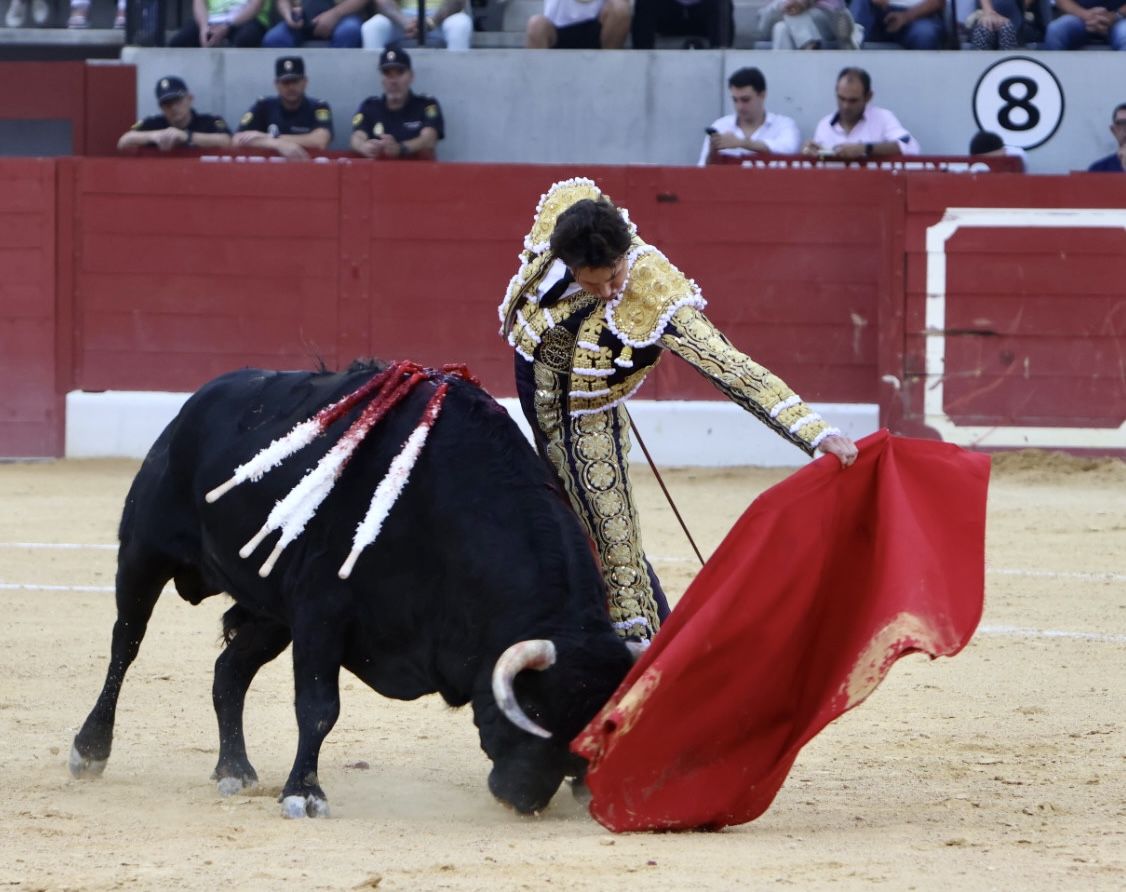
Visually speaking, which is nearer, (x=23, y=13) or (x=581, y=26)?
(x=581, y=26)

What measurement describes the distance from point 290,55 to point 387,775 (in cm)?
608

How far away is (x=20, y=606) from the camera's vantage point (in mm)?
5266

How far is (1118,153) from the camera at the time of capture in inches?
326

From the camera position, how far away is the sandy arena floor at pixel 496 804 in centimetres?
278

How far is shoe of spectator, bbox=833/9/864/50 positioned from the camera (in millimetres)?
9062

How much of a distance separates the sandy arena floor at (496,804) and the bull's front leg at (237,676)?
5cm

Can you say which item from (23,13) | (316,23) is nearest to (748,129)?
(316,23)

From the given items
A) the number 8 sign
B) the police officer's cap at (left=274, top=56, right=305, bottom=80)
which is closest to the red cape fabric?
the police officer's cap at (left=274, top=56, right=305, bottom=80)

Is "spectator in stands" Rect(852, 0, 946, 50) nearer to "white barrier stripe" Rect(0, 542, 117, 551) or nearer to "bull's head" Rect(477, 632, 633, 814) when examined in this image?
"white barrier stripe" Rect(0, 542, 117, 551)

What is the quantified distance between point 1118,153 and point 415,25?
3383 mm

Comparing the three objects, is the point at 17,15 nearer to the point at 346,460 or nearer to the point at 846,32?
the point at 846,32

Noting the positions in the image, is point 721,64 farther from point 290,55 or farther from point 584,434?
point 584,434

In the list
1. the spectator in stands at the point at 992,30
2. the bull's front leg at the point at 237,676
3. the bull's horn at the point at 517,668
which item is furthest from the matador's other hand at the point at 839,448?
the spectator in stands at the point at 992,30

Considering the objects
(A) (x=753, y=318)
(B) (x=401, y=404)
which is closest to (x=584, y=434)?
(B) (x=401, y=404)
